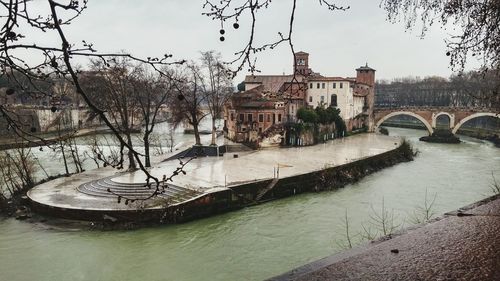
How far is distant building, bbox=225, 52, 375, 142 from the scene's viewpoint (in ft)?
111

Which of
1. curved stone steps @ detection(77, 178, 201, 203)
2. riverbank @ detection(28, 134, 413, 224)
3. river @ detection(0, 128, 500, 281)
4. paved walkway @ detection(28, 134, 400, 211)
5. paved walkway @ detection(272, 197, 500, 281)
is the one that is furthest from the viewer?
curved stone steps @ detection(77, 178, 201, 203)

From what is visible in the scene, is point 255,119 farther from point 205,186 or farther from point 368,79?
point 368,79

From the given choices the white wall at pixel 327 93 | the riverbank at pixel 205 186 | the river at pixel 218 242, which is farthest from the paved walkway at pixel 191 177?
the white wall at pixel 327 93

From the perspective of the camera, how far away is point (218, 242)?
45.5ft

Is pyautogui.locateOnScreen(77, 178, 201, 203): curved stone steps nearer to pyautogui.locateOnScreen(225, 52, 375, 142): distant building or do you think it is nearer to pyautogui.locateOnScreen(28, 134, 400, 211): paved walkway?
pyautogui.locateOnScreen(28, 134, 400, 211): paved walkway

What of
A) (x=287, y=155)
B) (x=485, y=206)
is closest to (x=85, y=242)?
(x=485, y=206)

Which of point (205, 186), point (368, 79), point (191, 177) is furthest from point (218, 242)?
point (368, 79)

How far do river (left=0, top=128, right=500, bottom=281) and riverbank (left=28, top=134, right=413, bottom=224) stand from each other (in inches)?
27.3

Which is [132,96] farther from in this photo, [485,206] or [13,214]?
[485,206]

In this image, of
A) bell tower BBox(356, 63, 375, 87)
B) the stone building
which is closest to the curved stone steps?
the stone building

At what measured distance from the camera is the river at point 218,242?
11.6 meters

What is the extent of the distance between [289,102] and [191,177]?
14.5 metres

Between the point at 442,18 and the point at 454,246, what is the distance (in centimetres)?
438

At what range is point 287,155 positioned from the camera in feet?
95.3
